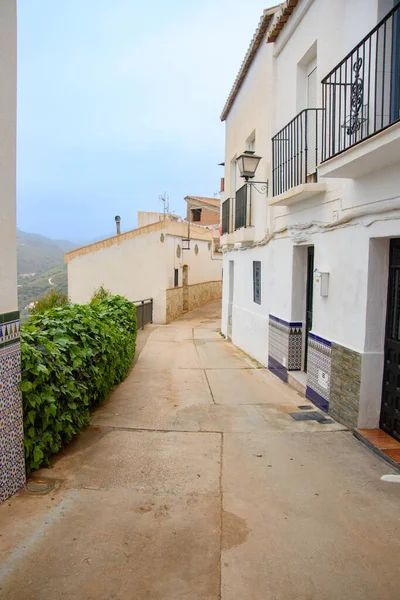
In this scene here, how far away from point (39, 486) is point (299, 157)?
606cm

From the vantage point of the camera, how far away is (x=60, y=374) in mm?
4027

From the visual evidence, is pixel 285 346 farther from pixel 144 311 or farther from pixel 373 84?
pixel 144 311

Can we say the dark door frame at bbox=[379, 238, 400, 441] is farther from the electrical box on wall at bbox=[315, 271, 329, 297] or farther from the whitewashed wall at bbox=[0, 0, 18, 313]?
the whitewashed wall at bbox=[0, 0, 18, 313]

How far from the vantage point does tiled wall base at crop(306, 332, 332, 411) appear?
583cm

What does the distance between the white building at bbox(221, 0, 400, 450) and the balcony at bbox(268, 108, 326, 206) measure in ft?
0.06

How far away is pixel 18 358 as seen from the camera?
11.5 ft

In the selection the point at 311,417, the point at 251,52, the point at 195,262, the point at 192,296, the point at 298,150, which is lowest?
the point at 311,417

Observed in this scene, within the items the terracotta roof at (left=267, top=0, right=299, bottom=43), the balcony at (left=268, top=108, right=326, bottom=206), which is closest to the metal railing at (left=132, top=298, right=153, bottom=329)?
the balcony at (left=268, top=108, right=326, bottom=206)

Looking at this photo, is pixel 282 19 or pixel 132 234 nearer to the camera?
pixel 282 19

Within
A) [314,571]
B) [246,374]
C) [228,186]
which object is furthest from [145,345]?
[314,571]

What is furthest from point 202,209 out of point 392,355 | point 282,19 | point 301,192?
point 392,355

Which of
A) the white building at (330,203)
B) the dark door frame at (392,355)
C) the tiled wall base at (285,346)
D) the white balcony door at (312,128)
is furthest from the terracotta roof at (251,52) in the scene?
the dark door frame at (392,355)

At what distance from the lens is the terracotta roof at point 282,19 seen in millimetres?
7153

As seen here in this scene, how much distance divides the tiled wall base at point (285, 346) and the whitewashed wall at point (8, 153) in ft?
17.2
